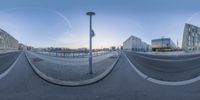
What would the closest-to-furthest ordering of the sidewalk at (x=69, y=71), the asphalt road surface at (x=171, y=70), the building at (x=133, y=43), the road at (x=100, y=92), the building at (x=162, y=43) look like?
the road at (x=100, y=92) → the sidewalk at (x=69, y=71) → the asphalt road surface at (x=171, y=70) → the building at (x=133, y=43) → the building at (x=162, y=43)

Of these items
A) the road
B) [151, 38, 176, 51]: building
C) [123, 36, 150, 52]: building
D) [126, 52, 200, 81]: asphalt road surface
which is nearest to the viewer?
the road

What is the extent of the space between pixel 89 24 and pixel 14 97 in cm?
727

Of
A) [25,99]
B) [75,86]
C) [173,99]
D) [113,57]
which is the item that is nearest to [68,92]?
[75,86]

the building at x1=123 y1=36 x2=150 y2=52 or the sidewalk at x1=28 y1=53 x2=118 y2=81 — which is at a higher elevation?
the building at x1=123 y1=36 x2=150 y2=52

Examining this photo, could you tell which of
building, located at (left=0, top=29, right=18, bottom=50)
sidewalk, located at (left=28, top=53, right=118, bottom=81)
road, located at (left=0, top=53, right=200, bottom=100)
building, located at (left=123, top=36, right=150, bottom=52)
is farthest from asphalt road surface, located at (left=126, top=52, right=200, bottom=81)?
building, located at (left=0, top=29, right=18, bottom=50)

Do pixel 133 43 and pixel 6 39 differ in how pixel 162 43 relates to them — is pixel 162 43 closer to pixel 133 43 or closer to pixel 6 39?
pixel 133 43

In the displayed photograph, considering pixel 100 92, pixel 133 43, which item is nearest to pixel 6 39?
pixel 133 43

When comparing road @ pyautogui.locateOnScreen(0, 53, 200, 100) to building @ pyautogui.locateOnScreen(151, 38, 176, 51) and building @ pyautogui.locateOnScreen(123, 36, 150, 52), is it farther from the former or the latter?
building @ pyautogui.locateOnScreen(151, 38, 176, 51)

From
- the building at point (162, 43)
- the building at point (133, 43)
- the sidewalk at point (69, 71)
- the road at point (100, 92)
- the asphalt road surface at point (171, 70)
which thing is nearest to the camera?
the road at point (100, 92)

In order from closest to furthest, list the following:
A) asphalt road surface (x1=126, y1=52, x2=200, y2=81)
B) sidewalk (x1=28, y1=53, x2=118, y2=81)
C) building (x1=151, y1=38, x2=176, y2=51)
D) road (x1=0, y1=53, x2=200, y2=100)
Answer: road (x1=0, y1=53, x2=200, y2=100) → sidewalk (x1=28, y1=53, x2=118, y2=81) → asphalt road surface (x1=126, y1=52, x2=200, y2=81) → building (x1=151, y1=38, x2=176, y2=51)

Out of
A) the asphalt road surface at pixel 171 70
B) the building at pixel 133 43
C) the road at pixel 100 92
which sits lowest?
the road at pixel 100 92

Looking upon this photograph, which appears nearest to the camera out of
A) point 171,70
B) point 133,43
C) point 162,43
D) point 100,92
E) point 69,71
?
point 100,92

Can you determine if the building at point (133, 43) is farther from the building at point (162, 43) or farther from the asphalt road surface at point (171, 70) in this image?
the asphalt road surface at point (171, 70)

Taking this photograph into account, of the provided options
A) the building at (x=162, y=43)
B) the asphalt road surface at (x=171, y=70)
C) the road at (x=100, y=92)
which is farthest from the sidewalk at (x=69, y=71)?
the building at (x=162, y=43)
